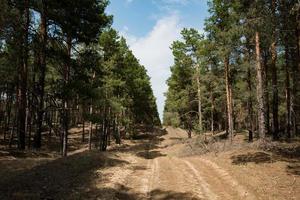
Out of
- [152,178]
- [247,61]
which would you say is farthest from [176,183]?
[247,61]

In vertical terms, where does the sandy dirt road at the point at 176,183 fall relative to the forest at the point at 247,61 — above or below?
below

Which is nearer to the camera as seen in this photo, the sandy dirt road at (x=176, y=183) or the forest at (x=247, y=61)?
the sandy dirt road at (x=176, y=183)

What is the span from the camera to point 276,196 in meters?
13.2

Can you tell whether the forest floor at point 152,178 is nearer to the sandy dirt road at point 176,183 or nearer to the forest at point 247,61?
the sandy dirt road at point 176,183

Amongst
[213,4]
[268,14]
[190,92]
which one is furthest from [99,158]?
[190,92]

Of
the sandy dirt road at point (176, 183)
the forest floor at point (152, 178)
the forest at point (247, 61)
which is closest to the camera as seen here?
the forest floor at point (152, 178)

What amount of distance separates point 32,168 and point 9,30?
6.54m

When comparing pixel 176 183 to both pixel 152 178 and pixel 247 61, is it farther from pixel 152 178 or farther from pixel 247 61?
pixel 247 61

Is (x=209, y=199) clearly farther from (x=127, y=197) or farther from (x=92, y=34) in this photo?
(x=92, y=34)

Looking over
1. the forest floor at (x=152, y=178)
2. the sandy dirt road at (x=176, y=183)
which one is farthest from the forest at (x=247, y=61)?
the sandy dirt road at (x=176, y=183)

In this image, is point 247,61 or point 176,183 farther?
point 247,61

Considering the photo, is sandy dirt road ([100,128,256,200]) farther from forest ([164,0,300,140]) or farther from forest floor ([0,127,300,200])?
forest ([164,0,300,140])

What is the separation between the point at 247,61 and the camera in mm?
30953

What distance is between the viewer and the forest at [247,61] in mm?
20188
